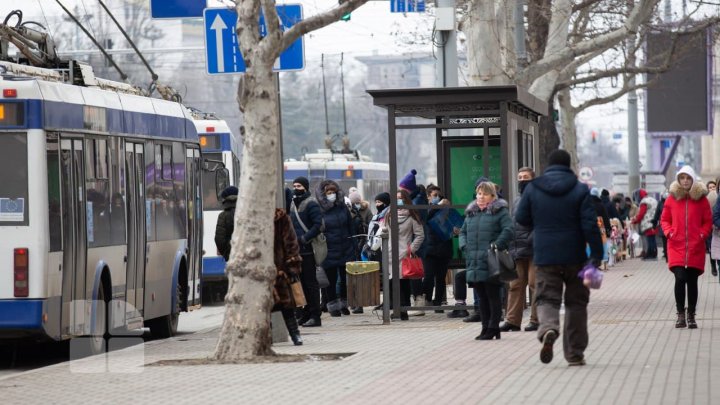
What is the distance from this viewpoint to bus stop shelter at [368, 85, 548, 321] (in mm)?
17688

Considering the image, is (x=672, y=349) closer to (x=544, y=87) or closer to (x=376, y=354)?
(x=376, y=354)

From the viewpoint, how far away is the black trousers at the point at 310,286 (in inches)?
733

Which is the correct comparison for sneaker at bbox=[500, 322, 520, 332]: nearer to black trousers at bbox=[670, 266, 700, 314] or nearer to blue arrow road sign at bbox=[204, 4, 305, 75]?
black trousers at bbox=[670, 266, 700, 314]

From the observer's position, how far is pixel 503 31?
28391mm

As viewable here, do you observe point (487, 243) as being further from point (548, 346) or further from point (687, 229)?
point (548, 346)

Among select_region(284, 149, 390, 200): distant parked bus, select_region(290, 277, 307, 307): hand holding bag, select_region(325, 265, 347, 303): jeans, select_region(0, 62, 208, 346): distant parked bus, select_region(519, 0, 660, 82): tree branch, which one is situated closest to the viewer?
select_region(0, 62, 208, 346): distant parked bus

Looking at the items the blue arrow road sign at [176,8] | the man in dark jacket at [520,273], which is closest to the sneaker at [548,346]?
the man in dark jacket at [520,273]

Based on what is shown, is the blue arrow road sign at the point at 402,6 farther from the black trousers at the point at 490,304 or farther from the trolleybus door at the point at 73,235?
the trolleybus door at the point at 73,235

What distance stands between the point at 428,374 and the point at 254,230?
227cm

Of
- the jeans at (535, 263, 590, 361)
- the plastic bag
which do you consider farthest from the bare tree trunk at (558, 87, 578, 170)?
the plastic bag

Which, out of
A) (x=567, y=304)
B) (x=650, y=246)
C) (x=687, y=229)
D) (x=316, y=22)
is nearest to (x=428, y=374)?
(x=567, y=304)

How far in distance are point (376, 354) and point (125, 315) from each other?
3.29m

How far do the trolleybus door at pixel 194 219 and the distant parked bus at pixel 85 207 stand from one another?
0.42 metres

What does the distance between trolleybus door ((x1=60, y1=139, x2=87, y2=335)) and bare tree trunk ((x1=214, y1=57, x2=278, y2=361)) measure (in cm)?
163
